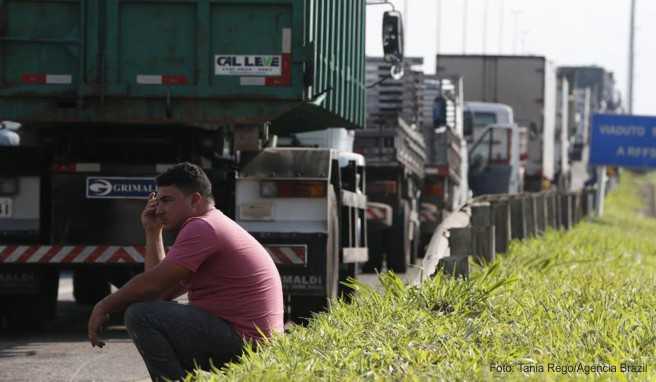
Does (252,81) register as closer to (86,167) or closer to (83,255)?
(86,167)

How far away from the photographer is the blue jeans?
23.7ft

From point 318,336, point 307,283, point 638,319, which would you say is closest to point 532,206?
point 307,283

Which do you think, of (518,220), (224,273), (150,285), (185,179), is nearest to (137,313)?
(150,285)

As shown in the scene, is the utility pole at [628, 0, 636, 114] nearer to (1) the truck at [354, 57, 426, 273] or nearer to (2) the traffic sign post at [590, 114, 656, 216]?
(2) the traffic sign post at [590, 114, 656, 216]

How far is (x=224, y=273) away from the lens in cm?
741

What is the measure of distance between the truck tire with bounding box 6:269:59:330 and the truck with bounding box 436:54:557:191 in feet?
80.2

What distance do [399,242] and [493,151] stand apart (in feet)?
40.4

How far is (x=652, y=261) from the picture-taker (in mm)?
17156

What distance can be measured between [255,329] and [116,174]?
5027 mm

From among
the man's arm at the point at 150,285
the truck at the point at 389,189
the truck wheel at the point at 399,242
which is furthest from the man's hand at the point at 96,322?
the truck wheel at the point at 399,242

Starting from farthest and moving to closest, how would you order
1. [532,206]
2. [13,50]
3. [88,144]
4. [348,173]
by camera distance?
[532,206]
[348,173]
[88,144]
[13,50]

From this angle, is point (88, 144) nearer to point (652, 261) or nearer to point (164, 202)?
point (164, 202)

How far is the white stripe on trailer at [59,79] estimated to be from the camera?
11.7 metres

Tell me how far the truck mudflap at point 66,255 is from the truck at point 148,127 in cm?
1
